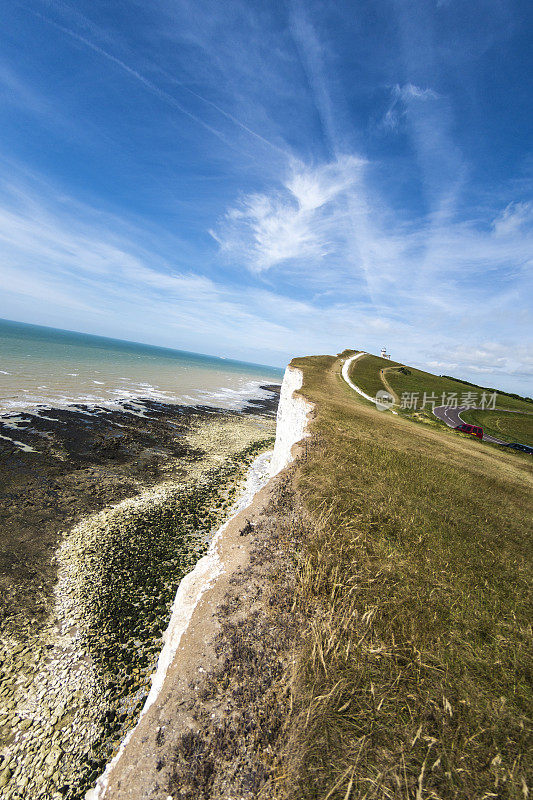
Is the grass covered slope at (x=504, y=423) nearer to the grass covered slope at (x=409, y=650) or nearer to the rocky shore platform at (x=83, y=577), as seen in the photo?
the grass covered slope at (x=409, y=650)

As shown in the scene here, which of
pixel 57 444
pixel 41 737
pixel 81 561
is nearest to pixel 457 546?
pixel 41 737

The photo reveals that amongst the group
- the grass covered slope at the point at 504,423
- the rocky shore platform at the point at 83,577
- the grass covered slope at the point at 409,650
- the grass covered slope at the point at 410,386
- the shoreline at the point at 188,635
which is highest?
the grass covered slope at the point at 410,386

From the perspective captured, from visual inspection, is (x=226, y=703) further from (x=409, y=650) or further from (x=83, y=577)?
(x=83, y=577)

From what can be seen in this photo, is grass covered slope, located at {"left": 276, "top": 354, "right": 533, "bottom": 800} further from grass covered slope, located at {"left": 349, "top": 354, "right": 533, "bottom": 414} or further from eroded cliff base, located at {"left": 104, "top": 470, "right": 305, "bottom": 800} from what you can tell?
grass covered slope, located at {"left": 349, "top": 354, "right": 533, "bottom": 414}

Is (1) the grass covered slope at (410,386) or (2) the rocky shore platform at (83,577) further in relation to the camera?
(1) the grass covered slope at (410,386)

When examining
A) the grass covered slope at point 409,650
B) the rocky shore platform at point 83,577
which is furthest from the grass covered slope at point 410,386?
the grass covered slope at point 409,650

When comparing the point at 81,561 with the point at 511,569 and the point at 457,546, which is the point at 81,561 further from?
the point at 511,569
